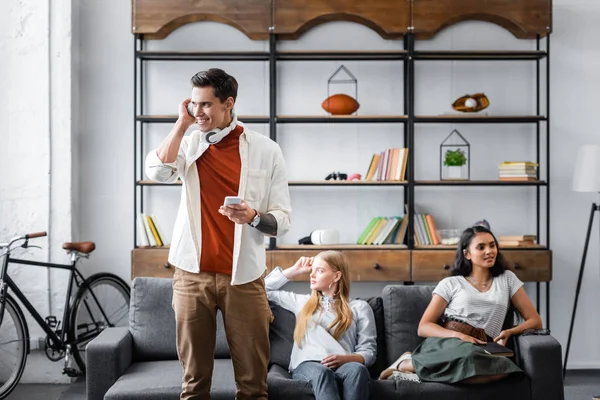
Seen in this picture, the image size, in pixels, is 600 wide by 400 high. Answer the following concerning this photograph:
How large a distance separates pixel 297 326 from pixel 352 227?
5.64 feet

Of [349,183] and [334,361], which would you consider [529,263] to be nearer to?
[349,183]

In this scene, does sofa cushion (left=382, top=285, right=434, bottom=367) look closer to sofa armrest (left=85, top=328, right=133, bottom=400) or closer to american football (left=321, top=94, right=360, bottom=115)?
sofa armrest (left=85, top=328, right=133, bottom=400)

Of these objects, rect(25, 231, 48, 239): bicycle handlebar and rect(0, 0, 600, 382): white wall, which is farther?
rect(0, 0, 600, 382): white wall

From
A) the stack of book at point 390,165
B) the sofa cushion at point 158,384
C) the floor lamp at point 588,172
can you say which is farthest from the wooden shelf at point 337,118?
the sofa cushion at point 158,384

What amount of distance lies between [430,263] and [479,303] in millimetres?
1140

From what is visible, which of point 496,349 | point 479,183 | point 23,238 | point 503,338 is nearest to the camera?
point 496,349

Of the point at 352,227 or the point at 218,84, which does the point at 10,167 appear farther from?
the point at 218,84

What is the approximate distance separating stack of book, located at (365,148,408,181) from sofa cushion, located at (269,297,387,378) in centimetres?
137

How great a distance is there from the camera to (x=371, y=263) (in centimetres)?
474

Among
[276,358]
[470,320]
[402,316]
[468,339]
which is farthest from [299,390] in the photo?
[470,320]

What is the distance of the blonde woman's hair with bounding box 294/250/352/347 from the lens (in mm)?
3475

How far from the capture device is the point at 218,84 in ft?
8.36

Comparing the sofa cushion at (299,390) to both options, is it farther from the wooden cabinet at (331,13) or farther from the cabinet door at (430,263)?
the wooden cabinet at (331,13)

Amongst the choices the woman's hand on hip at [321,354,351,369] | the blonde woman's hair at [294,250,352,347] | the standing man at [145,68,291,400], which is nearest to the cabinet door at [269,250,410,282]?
the blonde woman's hair at [294,250,352,347]
